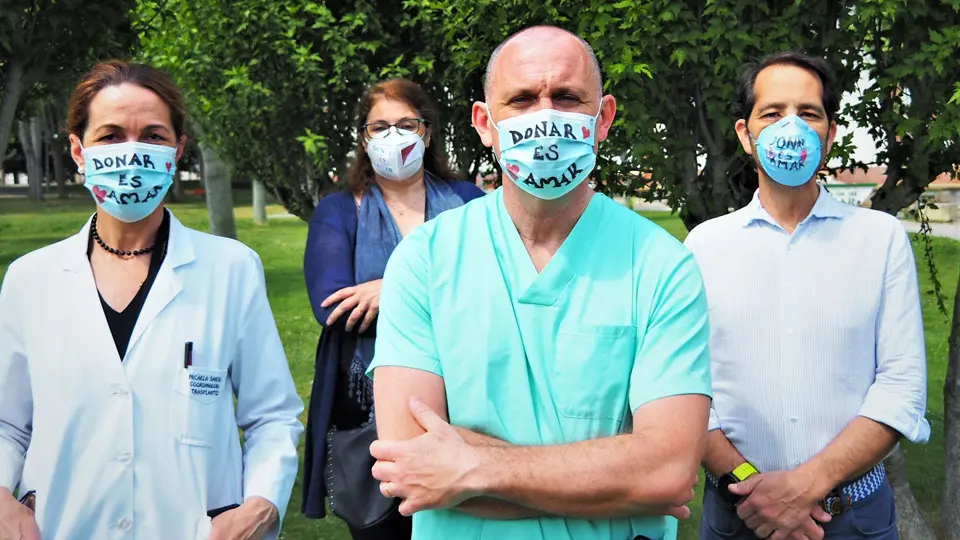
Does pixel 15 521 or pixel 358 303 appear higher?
pixel 358 303

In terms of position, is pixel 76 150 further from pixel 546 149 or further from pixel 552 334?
pixel 552 334

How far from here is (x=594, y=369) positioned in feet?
7.54

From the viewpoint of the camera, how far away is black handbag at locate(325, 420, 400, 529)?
3.78m

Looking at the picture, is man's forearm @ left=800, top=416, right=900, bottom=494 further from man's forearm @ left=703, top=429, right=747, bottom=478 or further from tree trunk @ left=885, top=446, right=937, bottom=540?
tree trunk @ left=885, top=446, right=937, bottom=540

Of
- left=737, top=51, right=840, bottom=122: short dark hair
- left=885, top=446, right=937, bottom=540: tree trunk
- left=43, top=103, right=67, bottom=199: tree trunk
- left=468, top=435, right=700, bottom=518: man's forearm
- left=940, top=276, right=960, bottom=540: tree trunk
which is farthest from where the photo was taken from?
left=43, top=103, right=67, bottom=199: tree trunk

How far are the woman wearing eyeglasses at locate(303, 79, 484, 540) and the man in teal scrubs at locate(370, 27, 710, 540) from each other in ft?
4.76

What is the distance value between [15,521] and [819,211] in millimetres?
2494

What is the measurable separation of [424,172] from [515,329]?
7.78ft

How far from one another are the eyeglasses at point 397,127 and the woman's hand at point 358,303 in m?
0.74

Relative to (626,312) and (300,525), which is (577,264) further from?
(300,525)

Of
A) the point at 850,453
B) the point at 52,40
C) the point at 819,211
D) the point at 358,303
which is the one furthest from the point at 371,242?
the point at 52,40

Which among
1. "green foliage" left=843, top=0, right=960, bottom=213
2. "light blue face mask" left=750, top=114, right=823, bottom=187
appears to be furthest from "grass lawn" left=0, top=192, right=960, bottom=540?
"light blue face mask" left=750, top=114, right=823, bottom=187

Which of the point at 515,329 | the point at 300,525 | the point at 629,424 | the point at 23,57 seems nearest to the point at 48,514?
the point at 515,329

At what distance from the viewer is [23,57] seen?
24.5 ft
